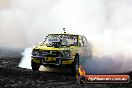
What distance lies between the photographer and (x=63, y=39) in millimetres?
20188

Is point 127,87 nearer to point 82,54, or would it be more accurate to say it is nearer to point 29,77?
point 29,77

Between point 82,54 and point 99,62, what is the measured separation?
9.01ft

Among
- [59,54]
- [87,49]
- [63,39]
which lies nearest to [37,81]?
[59,54]

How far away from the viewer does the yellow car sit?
18.8 m

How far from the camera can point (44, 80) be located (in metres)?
16.3

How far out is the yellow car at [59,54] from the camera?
61.7ft

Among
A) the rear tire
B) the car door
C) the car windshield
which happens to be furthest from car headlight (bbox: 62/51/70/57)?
the car door

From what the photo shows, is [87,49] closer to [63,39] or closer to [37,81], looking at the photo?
[63,39]

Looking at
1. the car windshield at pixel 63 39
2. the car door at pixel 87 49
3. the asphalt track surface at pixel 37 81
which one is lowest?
the asphalt track surface at pixel 37 81

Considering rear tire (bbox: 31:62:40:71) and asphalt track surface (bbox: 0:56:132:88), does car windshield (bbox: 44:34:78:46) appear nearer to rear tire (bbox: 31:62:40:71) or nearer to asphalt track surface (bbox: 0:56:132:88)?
rear tire (bbox: 31:62:40:71)

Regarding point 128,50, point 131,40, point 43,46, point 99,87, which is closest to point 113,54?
point 128,50

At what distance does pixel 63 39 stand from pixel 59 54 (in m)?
1.50

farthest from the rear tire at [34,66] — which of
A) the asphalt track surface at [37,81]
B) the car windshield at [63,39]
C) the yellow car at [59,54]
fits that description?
the car windshield at [63,39]

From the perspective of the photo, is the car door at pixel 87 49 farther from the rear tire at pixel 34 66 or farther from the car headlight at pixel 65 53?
the rear tire at pixel 34 66
